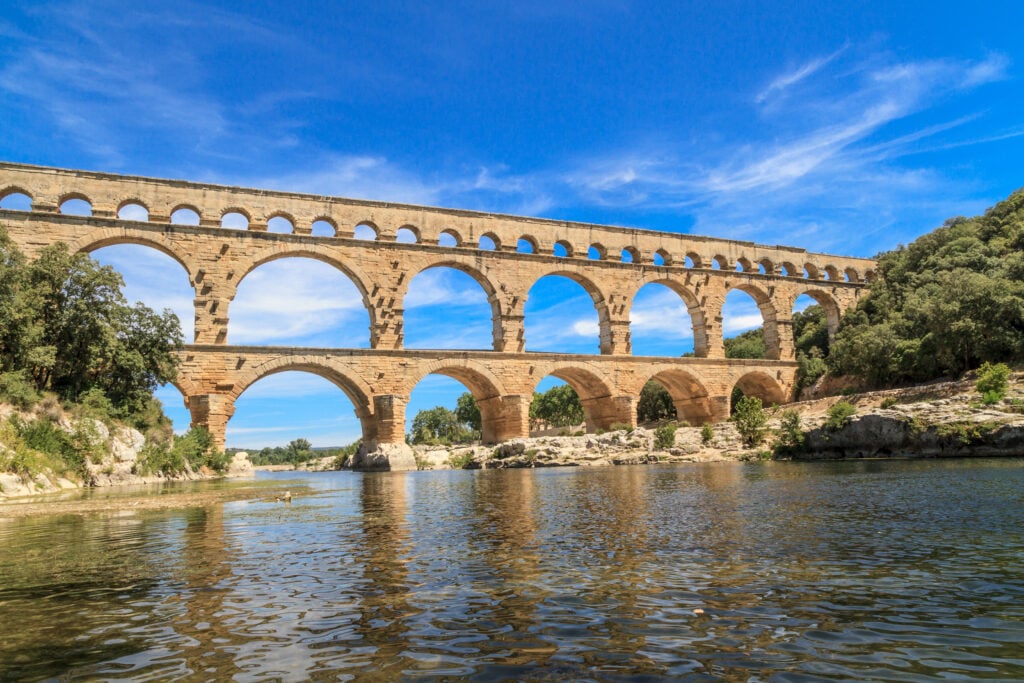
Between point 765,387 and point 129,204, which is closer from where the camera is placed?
point 129,204

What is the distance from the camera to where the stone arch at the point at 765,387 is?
125 ft

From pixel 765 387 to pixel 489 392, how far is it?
16.8 metres

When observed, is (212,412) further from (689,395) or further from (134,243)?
(689,395)

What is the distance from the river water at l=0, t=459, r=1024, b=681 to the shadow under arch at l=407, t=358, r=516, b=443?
71.8 feet

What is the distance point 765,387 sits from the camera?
3875 cm

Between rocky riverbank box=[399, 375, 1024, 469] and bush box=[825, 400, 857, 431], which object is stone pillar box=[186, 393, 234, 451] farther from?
bush box=[825, 400, 857, 431]

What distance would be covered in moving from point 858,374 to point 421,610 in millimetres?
36352

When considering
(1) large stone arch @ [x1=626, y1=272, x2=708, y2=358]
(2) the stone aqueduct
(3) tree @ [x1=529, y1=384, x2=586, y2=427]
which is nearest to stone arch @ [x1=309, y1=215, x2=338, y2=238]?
(2) the stone aqueduct

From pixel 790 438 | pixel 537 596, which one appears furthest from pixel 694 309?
pixel 537 596

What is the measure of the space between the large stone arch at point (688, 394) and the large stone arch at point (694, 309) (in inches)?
87.7

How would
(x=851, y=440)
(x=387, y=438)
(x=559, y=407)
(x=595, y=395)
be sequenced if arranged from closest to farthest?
1. (x=851, y=440)
2. (x=387, y=438)
3. (x=595, y=395)
4. (x=559, y=407)

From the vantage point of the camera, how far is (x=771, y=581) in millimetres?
4473

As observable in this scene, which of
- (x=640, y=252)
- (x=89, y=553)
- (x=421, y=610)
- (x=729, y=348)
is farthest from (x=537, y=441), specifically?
(x=729, y=348)

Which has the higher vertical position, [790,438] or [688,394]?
[688,394]
